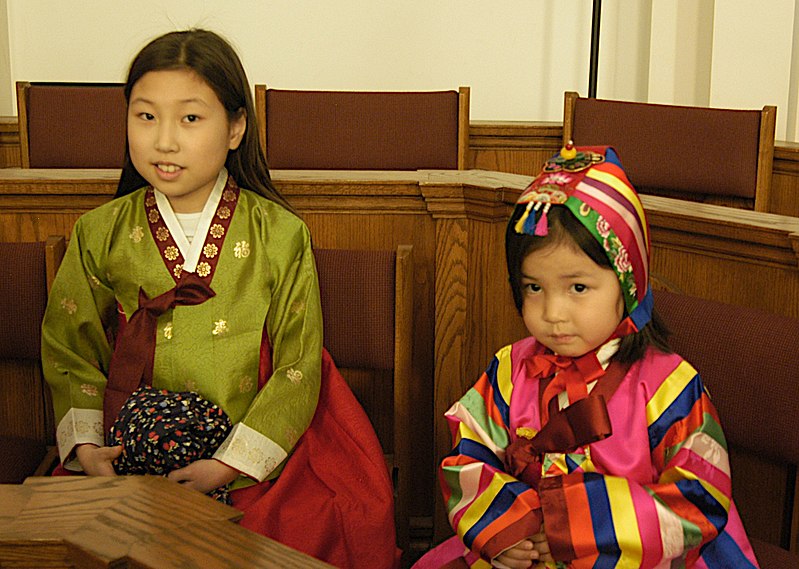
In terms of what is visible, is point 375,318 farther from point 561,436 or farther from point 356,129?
point 356,129

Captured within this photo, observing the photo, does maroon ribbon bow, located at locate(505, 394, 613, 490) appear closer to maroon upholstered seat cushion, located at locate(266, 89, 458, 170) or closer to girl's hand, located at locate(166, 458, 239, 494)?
girl's hand, located at locate(166, 458, 239, 494)

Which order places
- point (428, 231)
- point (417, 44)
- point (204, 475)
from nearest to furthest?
point (204, 475), point (428, 231), point (417, 44)

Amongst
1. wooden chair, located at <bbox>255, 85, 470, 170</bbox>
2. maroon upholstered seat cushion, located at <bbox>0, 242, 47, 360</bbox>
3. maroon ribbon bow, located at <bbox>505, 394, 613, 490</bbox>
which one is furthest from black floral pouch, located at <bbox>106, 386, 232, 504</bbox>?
wooden chair, located at <bbox>255, 85, 470, 170</bbox>

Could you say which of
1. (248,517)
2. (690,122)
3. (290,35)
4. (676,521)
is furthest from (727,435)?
(290,35)

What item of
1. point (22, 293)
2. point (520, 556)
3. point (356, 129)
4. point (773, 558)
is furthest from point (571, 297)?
point (356, 129)

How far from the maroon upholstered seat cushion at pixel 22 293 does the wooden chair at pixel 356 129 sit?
157 cm

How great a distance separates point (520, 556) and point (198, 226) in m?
0.88

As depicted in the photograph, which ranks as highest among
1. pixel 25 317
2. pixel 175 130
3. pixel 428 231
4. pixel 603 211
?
pixel 175 130

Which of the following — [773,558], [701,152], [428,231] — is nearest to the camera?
[773,558]

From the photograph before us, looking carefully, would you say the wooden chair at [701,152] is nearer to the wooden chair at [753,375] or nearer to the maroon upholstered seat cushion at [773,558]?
the wooden chair at [753,375]

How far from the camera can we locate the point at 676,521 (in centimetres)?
148

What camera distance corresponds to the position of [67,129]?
146 inches

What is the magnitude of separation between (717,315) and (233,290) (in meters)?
0.87

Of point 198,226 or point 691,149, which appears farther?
point 691,149
